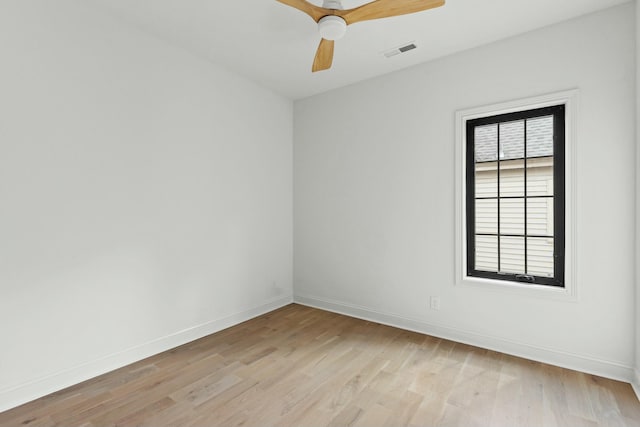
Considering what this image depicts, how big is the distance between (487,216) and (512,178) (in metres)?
0.39

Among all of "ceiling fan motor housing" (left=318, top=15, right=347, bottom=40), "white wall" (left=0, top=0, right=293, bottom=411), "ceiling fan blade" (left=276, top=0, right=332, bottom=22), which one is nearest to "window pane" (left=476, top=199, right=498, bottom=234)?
"ceiling fan motor housing" (left=318, top=15, right=347, bottom=40)

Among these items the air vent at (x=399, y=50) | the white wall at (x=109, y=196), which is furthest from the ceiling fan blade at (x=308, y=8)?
the white wall at (x=109, y=196)

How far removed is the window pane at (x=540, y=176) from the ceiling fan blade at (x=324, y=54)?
6.15 feet

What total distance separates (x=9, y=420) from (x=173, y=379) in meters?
0.88

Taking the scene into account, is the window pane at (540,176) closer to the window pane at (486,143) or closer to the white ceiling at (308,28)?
the window pane at (486,143)

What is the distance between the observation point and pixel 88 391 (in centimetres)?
221

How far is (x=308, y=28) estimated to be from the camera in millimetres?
2658

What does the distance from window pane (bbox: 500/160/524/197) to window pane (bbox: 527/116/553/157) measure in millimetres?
131

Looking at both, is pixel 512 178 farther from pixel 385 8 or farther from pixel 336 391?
pixel 336 391

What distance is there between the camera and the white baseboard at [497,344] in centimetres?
240

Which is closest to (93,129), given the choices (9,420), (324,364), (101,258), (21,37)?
(21,37)

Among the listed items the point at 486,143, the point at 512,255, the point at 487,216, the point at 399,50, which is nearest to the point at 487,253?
the point at 512,255

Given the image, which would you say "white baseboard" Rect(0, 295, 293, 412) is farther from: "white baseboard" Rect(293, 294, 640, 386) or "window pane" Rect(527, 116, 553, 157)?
"window pane" Rect(527, 116, 553, 157)

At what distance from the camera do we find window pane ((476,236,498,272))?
295 centimetres
